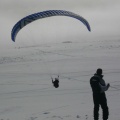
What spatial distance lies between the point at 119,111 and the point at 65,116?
1.92 meters

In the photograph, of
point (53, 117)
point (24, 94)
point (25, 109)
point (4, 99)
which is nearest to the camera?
point (53, 117)

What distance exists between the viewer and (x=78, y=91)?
583 inches

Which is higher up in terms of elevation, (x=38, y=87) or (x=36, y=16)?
(x=36, y=16)

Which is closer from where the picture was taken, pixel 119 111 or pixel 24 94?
pixel 119 111

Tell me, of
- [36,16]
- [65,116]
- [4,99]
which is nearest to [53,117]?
[65,116]

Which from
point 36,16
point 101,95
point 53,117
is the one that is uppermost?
point 36,16

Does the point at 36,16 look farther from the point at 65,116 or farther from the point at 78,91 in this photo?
the point at 78,91

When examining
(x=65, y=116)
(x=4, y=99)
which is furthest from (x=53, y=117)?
(x=4, y=99)

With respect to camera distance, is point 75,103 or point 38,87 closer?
point 75,103

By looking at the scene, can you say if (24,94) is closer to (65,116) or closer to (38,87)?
(38,87)

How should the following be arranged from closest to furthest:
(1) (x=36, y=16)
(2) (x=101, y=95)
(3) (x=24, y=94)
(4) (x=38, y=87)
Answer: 1. (2) (x=101, y=95)
2. (1) (x=36, y=16)
3. (3) (x=24, y=94)
4. (4) (x=38, y=87)

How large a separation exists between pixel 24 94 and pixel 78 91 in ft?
10.1

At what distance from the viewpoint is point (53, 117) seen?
8.88 meters

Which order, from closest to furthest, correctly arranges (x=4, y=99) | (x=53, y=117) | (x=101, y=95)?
(x=101, y=95) < (x=53, y=117) < (x=4, y=99)
